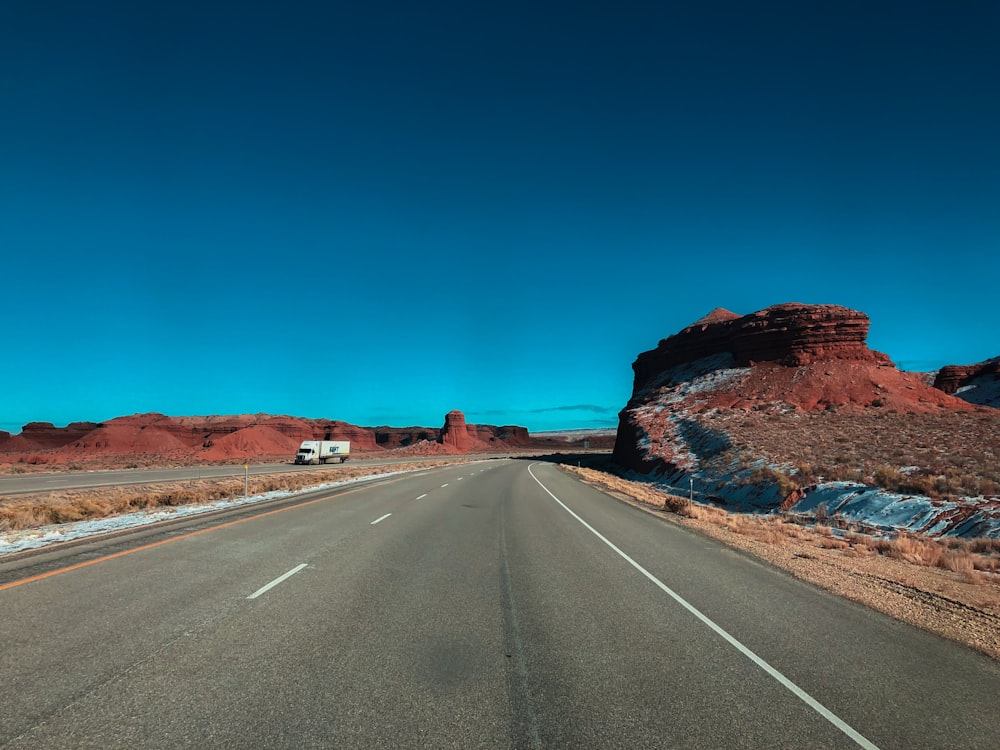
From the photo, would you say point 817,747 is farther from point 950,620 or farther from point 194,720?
point 950,620

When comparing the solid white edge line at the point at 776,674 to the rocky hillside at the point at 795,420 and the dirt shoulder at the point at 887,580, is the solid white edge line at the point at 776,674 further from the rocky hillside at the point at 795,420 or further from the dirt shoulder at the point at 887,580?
the rocky hillside at the point at 795,420

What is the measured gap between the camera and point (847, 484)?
2117 centimetres

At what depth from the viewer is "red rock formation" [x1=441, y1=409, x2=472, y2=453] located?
14225 cm

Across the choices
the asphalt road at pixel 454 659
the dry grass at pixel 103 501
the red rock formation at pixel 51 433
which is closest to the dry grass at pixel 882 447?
the asphalt road at pixel 454 659

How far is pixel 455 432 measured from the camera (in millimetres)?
145250

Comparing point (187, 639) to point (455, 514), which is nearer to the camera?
point (187, 639)

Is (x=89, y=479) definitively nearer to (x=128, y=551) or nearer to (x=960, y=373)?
(x=128, y=551)

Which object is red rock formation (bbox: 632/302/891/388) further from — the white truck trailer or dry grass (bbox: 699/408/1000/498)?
the white truck trailer

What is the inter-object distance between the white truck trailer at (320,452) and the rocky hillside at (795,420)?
110 feet

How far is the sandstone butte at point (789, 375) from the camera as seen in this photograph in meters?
47.3

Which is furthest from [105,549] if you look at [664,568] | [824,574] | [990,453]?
[990,453]

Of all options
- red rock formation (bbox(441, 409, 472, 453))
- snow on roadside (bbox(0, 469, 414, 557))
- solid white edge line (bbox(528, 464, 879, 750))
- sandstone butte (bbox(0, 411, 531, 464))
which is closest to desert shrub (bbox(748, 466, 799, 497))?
solid white edge line (bbox(528, 464, 879, 750))

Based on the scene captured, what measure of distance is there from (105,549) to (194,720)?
7.90 meters

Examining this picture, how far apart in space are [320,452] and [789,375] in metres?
49.4
